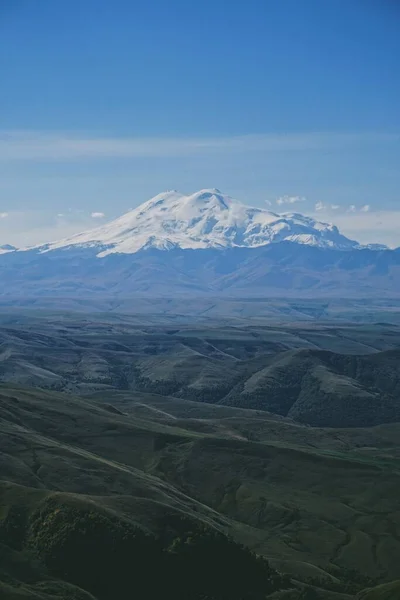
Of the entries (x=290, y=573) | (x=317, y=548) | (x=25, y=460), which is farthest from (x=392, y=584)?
(x=25, y=460)

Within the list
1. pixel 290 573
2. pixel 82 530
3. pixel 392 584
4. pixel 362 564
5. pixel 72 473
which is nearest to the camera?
pixel 392 584

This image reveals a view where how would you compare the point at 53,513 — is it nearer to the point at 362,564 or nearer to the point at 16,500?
the point at 16,500

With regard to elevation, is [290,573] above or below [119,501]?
below

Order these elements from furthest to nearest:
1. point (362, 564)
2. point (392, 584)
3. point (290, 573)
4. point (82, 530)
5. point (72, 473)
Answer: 1. point (72, 473)
2. point (362, 564)
3. point (290, 573)
4. point (82, 530)
5. point (392, 584)

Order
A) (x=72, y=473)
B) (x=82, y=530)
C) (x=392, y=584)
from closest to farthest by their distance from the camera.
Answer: (x=392, y=584)
(x=82, y=530)
(x=72, y=473)

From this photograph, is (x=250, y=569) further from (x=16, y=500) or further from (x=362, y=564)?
(x=16, y=500)

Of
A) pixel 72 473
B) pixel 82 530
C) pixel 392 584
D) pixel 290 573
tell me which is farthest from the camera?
pixel 72 473

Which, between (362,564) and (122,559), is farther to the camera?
(362,564)

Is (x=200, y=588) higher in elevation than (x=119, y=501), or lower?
lower

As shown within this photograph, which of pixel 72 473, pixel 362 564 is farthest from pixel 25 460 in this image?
pixel 362 564
